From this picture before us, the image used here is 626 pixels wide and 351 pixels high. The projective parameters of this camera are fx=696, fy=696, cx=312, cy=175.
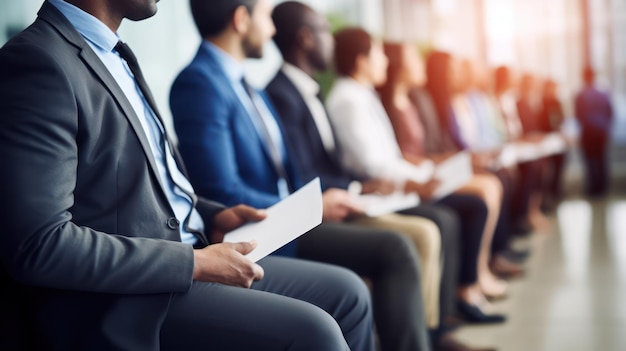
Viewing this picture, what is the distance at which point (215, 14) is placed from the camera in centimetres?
187

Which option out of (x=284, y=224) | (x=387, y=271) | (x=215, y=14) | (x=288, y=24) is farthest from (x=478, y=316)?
(x=284, y=224)

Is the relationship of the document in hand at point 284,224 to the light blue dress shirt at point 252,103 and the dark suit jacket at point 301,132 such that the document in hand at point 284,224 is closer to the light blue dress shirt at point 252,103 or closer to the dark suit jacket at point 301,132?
the light blue dress shirt at point 252,103

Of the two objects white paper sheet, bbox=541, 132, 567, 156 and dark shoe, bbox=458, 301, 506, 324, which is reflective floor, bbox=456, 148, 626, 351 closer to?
dark shoe, bbox=458, 301, 506, 324

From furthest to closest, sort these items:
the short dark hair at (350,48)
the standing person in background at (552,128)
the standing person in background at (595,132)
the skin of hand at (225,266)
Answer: the standing person in background at (595,132)
the standing person in background at (552,128)
the short dark hair at (350,48)
the skin of hand at (225,266)

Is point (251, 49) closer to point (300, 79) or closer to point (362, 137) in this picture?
point (300, 79)

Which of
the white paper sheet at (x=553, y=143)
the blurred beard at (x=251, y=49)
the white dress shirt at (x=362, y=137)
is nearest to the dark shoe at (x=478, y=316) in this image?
the white dress shirt at (x=362, y=137)

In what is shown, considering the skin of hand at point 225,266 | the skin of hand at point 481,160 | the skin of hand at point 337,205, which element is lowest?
the skin of hand at point 481,160

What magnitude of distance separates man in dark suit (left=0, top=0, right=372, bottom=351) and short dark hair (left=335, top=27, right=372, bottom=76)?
5.17 ft

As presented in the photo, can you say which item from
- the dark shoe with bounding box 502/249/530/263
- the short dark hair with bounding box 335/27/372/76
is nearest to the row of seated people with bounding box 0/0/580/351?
the short dark hair with bounding box 335/27/372/76

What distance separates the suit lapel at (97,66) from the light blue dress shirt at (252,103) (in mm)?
701

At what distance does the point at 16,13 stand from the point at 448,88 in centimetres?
264

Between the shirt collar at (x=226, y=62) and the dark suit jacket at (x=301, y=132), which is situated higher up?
the shirt collar at (x=226, y=62)

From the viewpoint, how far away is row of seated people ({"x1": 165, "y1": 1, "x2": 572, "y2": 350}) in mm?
1772

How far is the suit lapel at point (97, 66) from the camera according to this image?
1104 millimetres
